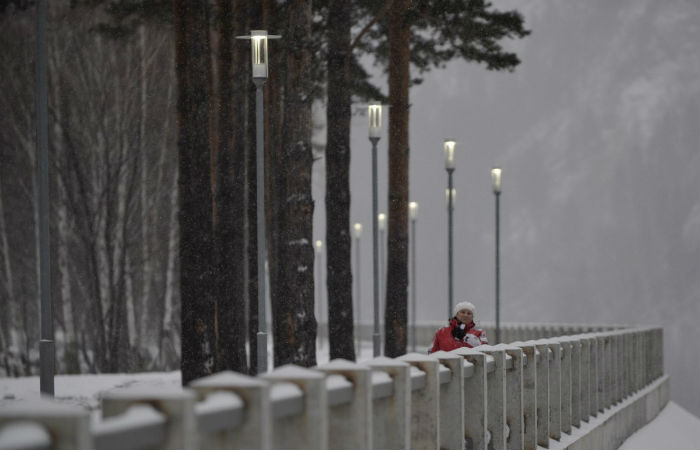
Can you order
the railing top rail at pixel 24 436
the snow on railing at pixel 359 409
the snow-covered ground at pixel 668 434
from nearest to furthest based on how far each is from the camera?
the railing top rail at pixel 24 436
the snow on railing at pixel 359 409
the snow-covered ground at pixel 668 434

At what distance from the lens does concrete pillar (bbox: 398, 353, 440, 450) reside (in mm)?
10039

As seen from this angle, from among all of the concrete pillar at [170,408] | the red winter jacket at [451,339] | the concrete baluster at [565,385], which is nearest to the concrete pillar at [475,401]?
the red winter jacket at [451,339]

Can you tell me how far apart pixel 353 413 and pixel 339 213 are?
926 inches

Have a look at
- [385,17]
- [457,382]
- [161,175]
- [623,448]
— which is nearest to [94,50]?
[161,175]

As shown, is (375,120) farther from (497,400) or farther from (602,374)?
(497,400)

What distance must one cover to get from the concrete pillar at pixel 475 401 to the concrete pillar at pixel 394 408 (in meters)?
2.88

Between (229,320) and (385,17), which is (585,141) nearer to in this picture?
(385,17)

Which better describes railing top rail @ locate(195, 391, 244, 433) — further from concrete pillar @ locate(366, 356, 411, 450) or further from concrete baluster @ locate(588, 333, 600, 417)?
concrete baluster @ locate(588, 333, 600, 417)

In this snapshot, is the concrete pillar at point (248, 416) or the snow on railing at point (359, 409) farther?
the concrete pillar at point (248, 416)

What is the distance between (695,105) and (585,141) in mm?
12873

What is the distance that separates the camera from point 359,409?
8133mm

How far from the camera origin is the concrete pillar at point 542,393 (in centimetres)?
1528

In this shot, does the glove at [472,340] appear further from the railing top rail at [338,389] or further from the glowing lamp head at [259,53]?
the railing top rail at [338,389]

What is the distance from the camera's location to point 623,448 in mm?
22375
